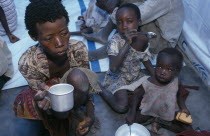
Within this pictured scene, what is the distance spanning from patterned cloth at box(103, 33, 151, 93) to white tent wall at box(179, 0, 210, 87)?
1.95ft

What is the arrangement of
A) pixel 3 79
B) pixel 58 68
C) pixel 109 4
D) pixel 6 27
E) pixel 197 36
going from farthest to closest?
pixel 6 27, pixel 109 4, pixel 197 36, pixel 3 79, pixel 58 68

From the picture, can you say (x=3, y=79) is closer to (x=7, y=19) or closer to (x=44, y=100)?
(x=44, y=100)

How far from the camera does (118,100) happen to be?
1.81 meters

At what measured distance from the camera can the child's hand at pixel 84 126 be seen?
152 cm

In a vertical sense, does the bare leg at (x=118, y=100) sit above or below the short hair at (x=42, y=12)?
below

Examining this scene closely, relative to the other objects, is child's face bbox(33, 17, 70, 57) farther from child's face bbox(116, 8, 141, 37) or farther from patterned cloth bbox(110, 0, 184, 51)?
patterned cloth bbox(110, 0, 184, 51)

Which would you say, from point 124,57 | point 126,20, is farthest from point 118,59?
point 126,20

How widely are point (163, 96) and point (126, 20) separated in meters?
0.66

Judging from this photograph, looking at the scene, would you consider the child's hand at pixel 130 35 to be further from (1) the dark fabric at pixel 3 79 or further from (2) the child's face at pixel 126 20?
(1) the dark fabric at pixel 3 79

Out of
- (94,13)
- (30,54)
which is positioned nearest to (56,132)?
(30,54)

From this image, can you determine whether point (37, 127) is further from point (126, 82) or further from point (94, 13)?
point (94, 13)

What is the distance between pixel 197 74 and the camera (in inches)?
88.3

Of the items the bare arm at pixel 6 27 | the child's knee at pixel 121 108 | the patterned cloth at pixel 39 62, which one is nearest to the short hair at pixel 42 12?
the patterned cloth at pixel 39 62

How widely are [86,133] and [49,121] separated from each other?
293 millimetres
